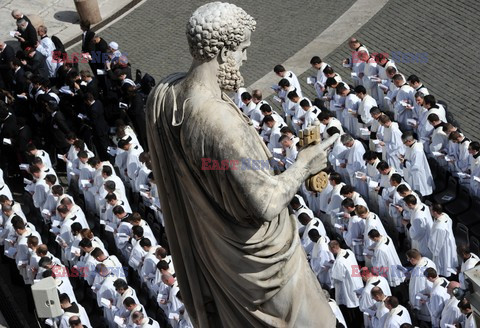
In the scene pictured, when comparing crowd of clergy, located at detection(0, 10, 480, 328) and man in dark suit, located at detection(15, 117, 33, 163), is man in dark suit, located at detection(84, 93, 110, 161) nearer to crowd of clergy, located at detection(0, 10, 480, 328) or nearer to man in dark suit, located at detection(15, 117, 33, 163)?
crowd of clergy, located at detection(0, 10, 480, 328)

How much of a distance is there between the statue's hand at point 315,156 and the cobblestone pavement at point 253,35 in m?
16.3

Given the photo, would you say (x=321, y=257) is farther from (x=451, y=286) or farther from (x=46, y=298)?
(x=46, y=298)

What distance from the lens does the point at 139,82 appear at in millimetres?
21375

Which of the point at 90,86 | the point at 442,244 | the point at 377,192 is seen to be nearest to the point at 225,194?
the point at 442,244

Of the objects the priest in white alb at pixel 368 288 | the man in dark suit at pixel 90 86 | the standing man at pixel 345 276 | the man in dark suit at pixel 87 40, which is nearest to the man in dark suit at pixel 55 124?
the man in dark suit at pixel 90 86

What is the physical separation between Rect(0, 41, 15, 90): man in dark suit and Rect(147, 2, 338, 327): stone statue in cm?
1692

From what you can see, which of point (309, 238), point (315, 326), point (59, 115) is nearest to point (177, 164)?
point (315, 326)

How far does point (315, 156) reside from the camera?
616 cm

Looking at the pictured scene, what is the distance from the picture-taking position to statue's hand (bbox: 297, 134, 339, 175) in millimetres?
6145

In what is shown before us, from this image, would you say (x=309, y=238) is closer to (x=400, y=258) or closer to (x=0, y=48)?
(x=400, y=258)

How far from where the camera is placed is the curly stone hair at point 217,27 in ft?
19.8

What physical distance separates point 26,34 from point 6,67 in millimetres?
834

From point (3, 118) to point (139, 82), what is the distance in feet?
8.70

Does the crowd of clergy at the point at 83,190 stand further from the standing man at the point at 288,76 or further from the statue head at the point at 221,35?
the statue head at the point at 221,35
